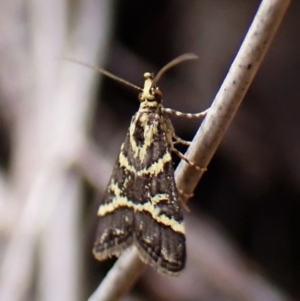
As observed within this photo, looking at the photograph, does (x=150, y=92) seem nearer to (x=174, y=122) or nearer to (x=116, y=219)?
(x=116, y=219)

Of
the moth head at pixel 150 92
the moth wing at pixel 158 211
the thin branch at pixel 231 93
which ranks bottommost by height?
the moth wing at pixel 158 211

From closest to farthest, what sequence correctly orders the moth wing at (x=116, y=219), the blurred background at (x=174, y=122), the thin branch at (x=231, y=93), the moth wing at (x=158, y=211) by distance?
the thin branch at (x=231, y=93), the moth wing at (x=158, y=211), the moth wing at (x=116, y=219), the blurred background at (x=174, y=122)

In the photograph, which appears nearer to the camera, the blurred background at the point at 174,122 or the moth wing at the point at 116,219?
the moth wing at the point at 116,219

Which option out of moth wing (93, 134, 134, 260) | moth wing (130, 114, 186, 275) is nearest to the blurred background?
moth wing (93, 134, 134, 260)

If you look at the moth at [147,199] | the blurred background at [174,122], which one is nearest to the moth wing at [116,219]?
the moth at [147,199]

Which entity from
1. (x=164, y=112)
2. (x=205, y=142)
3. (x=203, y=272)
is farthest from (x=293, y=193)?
(x=205, y=142)

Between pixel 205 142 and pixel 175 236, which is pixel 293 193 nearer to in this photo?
pixel 175 236

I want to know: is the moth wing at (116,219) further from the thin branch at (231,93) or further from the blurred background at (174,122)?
the blurred background at (174,122)
